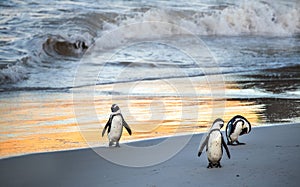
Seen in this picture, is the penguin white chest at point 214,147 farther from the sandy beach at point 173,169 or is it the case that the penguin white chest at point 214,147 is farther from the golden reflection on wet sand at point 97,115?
the golden reflection on wet sand at point 97,115

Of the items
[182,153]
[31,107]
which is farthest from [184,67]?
[182,153]

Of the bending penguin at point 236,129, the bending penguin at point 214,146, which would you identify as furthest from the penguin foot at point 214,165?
the bending penguin at point 236,129

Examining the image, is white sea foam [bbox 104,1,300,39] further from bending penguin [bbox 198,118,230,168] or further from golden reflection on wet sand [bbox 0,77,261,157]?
bending penguin [bbox 198,118,230,168]

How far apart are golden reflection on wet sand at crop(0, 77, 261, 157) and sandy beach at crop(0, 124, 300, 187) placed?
589 millimetres

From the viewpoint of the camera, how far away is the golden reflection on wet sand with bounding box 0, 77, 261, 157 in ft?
23.4

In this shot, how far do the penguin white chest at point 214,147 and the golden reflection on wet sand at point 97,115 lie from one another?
1725 millimetres

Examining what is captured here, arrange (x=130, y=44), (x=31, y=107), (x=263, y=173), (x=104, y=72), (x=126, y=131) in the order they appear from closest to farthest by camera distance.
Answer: (x=263, y=173) → (x=126, y=131) → (x=31, y=107) → (x=104, y=72) → (x=130, y=44)

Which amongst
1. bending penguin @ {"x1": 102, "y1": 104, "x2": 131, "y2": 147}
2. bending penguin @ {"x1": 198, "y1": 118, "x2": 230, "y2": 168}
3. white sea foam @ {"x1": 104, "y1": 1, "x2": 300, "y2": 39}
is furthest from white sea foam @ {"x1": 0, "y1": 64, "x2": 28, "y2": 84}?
bending penguin @ {"x1": 198, "y1": 118, "x2": 230, "y2": 168}

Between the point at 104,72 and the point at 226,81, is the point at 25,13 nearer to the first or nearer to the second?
the point at 104,72

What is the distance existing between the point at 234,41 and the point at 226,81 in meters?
8.51

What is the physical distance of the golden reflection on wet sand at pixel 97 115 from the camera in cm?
712

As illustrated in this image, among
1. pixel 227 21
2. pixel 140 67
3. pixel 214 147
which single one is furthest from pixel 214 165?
pixel 227 21

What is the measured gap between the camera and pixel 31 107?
9.37m

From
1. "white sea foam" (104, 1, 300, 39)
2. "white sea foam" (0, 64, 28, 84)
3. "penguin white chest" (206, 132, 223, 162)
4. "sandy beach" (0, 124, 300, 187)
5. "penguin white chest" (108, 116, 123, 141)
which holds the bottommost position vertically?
"sandy beach" (0, 124, 300, 187)
